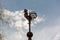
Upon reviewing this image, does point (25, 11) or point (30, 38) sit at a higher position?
point (25, 11)

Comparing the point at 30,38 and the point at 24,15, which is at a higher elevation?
the point at 24,15

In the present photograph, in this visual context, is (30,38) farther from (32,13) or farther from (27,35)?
A: (32,13)

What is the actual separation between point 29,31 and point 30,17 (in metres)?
1.59

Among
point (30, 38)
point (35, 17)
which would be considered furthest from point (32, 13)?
point (30, 38)

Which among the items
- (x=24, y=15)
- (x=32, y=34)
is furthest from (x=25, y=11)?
(x=32, y=34)

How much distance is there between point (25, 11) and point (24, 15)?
1.57 feet

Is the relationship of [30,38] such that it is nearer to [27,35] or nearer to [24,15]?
[27,35]

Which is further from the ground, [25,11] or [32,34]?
[25,11]

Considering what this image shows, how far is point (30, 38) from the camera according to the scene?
38.1m

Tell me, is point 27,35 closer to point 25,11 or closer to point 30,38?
point 30,38

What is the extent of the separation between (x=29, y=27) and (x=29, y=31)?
44cm

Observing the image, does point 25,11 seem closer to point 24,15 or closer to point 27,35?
point 24,15

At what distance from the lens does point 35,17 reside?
129 ft

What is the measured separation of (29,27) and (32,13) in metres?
1.83
